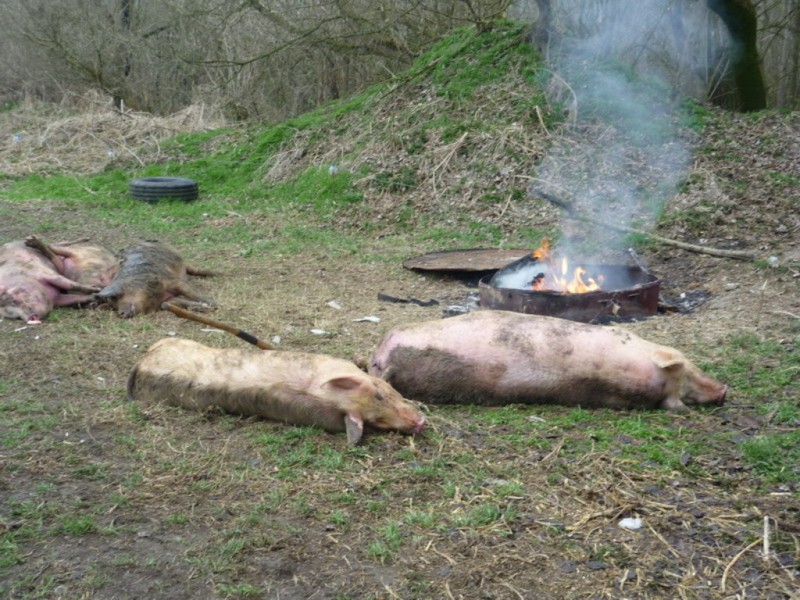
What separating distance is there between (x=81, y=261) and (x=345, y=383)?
16.0 feet

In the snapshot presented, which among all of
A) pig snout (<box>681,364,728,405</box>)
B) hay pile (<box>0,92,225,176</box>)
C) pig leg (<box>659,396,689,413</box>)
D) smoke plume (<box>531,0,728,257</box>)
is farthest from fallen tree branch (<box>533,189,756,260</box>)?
hay pile (<box>0,92,225,176</box>)

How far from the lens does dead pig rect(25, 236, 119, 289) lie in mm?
8461

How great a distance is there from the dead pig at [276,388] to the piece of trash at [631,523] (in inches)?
54.7

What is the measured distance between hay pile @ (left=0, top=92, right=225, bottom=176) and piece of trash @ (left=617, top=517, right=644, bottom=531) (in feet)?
46.1

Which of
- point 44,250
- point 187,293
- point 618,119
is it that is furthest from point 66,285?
point 618,119

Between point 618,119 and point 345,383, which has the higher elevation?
point 618,119

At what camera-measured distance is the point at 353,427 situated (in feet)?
15.9

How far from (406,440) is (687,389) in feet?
6.04

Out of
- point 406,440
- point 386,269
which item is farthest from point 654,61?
point 406,440

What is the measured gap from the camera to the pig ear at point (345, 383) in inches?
196

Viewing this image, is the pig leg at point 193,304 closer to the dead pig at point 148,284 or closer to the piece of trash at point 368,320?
the dead pig at point 148,284

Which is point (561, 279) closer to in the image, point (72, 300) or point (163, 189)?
point (72, 300)

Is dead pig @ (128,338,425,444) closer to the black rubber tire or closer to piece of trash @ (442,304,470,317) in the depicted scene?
piece of trash @ (442,304,470,317)

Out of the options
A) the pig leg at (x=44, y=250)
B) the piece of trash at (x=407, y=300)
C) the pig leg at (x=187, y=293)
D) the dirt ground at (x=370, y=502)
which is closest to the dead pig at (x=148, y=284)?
the pig leg at (x=187, y=293)
